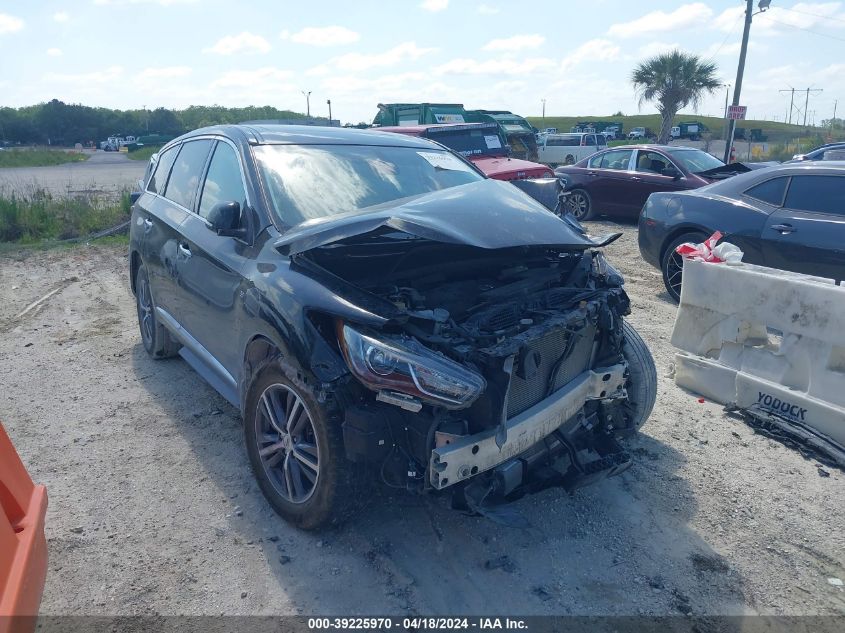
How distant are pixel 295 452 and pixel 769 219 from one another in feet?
17.1

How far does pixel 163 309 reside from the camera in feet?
15.9

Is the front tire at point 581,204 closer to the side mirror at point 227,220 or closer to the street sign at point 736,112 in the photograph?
the street sign at point 736,112

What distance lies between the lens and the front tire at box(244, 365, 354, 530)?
2.80 metres

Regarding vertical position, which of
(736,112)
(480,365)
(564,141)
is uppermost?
(736,112)

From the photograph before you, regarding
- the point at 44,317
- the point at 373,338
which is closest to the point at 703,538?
the point at 373,338

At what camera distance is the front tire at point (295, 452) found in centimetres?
280

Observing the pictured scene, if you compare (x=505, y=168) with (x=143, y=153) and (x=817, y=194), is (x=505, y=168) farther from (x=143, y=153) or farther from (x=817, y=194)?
(x=143, y=153)

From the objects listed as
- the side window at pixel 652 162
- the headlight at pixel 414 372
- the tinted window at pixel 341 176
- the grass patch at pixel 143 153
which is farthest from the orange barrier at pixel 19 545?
the grass patch at pixel 143 153

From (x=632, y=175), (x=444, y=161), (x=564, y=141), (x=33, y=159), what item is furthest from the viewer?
(x=33, y=159)

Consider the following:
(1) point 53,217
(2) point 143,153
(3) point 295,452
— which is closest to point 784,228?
(3) point 295,452

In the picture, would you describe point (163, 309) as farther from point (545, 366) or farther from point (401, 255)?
point (545, 366)

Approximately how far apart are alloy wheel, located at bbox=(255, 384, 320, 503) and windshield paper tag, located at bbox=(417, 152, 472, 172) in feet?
6.85

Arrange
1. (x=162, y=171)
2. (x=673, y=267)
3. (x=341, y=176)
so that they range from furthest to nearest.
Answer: (x=673, y=267) → (x=162, y=171) → (x=341, y=176)

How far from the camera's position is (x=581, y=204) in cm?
1321
